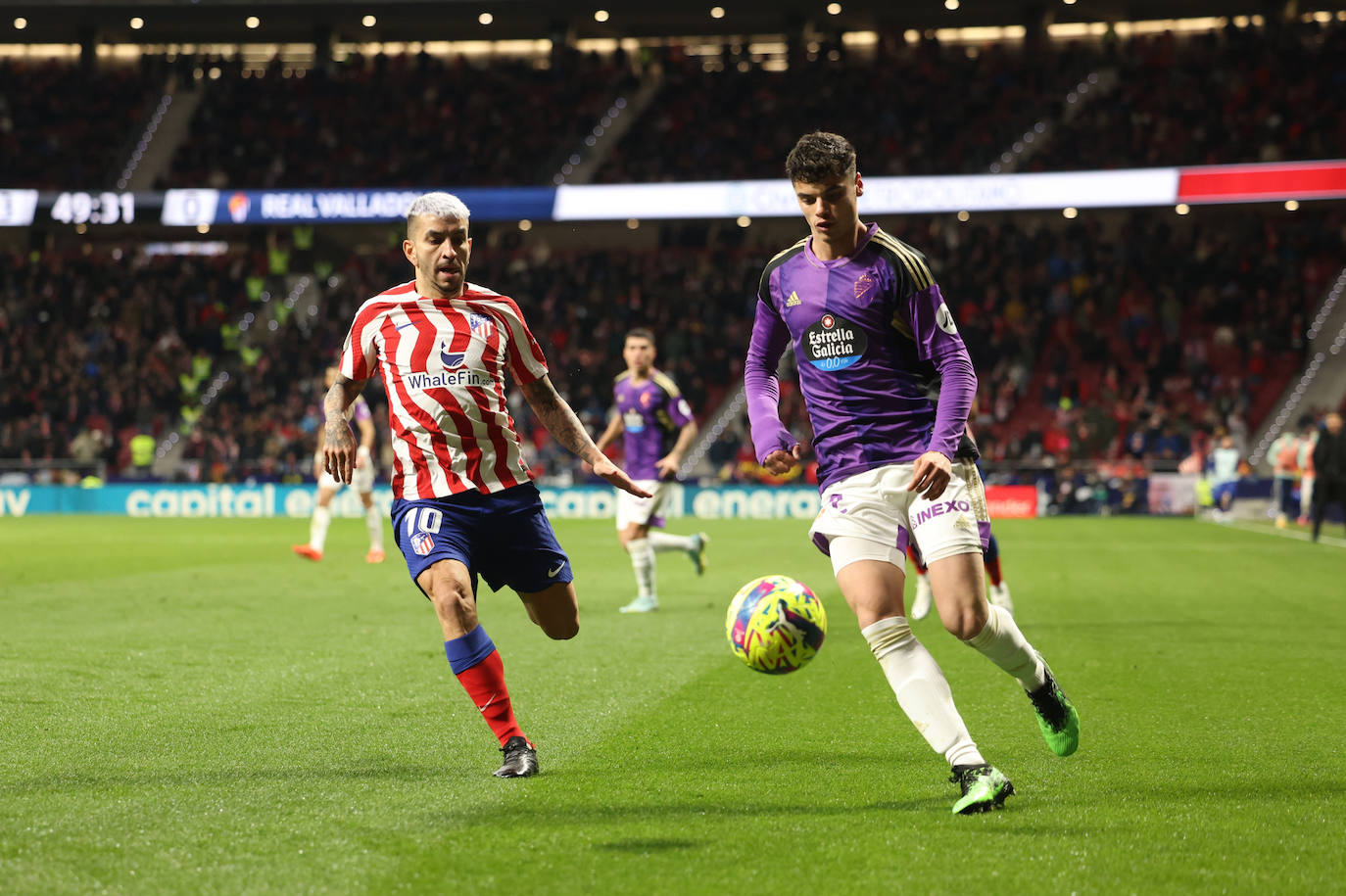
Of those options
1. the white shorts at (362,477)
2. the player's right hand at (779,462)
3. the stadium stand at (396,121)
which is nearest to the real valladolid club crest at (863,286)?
the player's right hand at (779,462)

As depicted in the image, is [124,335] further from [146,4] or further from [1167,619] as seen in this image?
[1167,619]

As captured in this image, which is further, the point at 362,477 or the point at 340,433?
the point at 362,477

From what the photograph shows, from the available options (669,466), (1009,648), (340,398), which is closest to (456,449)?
(340,398)

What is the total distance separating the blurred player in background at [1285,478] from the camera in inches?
952

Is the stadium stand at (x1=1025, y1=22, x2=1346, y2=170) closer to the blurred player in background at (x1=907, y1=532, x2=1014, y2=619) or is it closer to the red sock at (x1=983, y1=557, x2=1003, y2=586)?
the blurred player in background at (x1=907, y1=532, x2=1014, y2=619)

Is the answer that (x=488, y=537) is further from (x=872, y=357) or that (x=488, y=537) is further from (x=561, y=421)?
(x=872, y=357)

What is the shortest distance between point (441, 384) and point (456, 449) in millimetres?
272

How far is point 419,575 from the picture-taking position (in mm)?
5234

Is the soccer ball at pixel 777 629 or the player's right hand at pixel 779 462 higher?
the player's right hand at pixel 779 462

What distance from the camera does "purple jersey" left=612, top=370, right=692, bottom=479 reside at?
11.6 meters

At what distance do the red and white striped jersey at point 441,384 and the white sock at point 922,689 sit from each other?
1690mm

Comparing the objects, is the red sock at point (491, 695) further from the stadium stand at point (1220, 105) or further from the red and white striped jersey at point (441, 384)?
the stadium stand at point (1220, 105)

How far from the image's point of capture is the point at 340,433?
5215mm

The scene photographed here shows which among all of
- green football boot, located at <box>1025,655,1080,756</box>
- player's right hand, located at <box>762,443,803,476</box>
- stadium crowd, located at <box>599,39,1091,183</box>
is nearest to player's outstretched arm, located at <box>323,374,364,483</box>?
player's right hand, located at <box>762,443,803,476</box>
